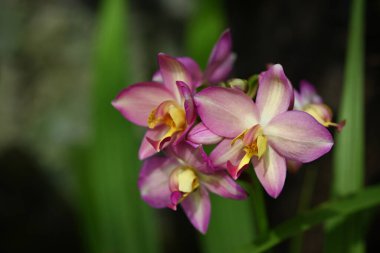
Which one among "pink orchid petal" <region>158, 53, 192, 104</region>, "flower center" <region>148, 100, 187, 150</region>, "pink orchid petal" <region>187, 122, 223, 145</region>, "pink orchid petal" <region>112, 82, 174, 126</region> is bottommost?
"pink orchid petal" <region>187, 122, 223, 145</region>

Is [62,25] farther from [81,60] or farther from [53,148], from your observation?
[53,148]

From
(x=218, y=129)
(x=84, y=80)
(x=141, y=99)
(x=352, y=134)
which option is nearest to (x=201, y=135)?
(x=218, y=129)

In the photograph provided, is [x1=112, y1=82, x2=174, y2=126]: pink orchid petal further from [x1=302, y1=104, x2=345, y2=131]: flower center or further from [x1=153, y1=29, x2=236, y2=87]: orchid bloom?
[x1=302, y1=104, x2=345, y2=131]: flower center

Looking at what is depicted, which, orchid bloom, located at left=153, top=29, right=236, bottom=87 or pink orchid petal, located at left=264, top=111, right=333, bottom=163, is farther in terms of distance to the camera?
orchid bloom, located at left=153, top=29, right=236, bottom=87

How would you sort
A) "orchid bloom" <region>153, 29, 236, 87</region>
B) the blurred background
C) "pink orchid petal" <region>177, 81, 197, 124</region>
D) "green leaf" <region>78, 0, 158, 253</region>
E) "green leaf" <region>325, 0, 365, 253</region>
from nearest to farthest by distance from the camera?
"pink orchid petal" <region>177, 81, 197, 124</region> → "orchid bloom" <region>153, 29, 236, 87</region> → "green leaf" <region>325, 0, 365, 253</region> → "green leaf" <region>78, 0, 158, 253</region> → the blurred background

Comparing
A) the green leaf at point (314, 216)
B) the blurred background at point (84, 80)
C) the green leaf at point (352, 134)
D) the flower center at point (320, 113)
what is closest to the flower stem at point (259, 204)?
the green leaf at point (314, 216)

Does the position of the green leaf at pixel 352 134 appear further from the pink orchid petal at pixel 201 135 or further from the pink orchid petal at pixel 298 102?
the pink orchid petal at pixel 201 135

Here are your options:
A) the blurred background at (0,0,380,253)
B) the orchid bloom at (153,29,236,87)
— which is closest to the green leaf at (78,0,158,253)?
the blurred background at (0,0,380,253)
